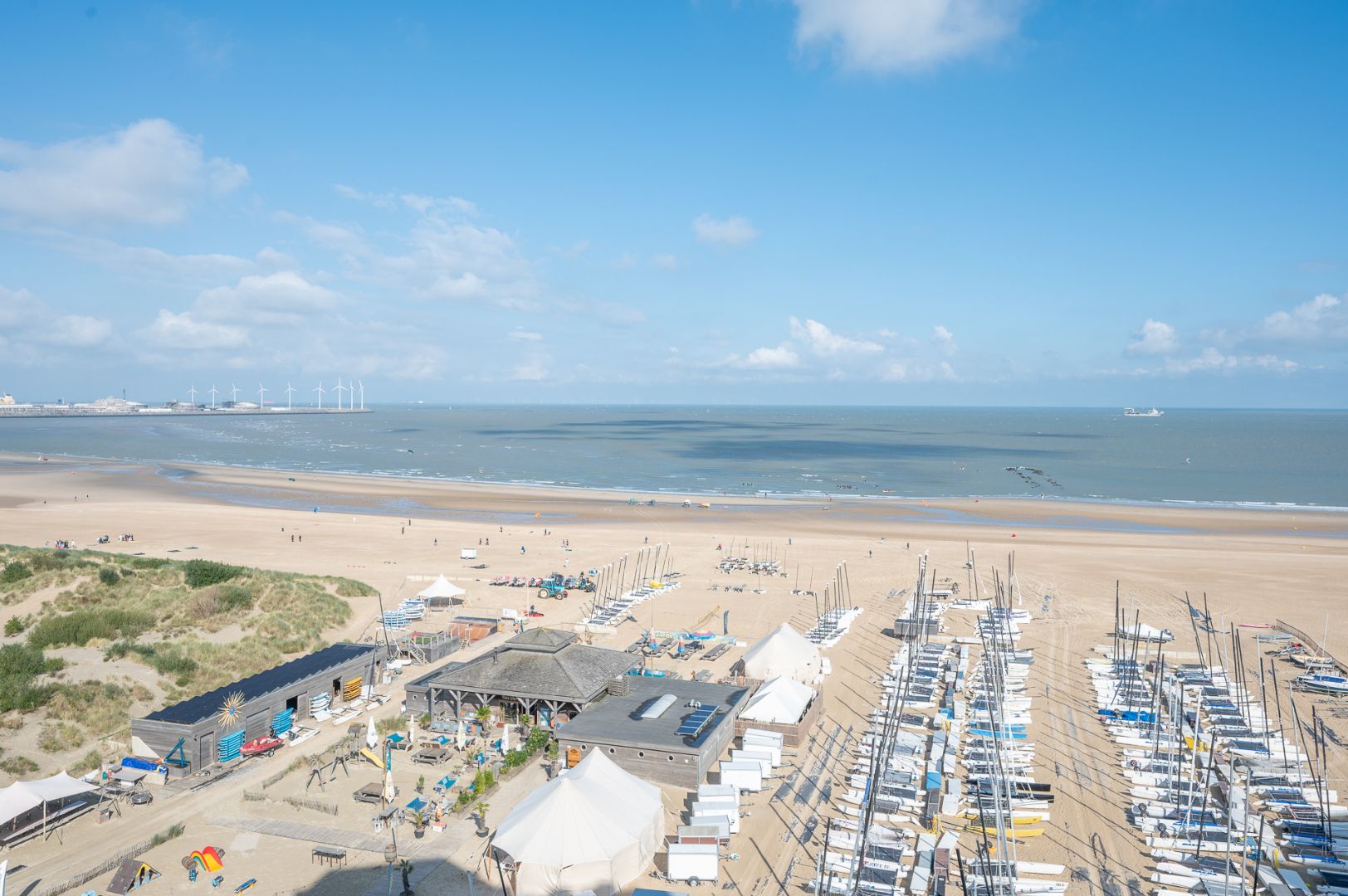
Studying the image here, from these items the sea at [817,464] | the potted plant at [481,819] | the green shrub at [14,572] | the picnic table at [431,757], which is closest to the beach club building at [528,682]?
the picnic table at [431,757]

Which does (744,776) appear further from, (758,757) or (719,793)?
(758,757)

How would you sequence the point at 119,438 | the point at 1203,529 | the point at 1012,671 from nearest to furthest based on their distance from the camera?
the point at 1012,671 < the point at 1203,529 < the point at 119,438

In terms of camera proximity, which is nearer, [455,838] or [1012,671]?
[455,838]

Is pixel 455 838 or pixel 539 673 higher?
pixel 539 673

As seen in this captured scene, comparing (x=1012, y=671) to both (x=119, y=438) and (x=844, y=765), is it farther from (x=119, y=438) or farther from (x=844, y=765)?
(x=119, y=438)

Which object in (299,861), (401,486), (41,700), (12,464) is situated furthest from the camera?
(12,464)

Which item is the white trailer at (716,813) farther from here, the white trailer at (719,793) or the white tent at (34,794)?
the white tent at (34,794)

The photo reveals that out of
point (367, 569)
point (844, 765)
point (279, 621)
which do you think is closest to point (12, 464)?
point (367, 569)
